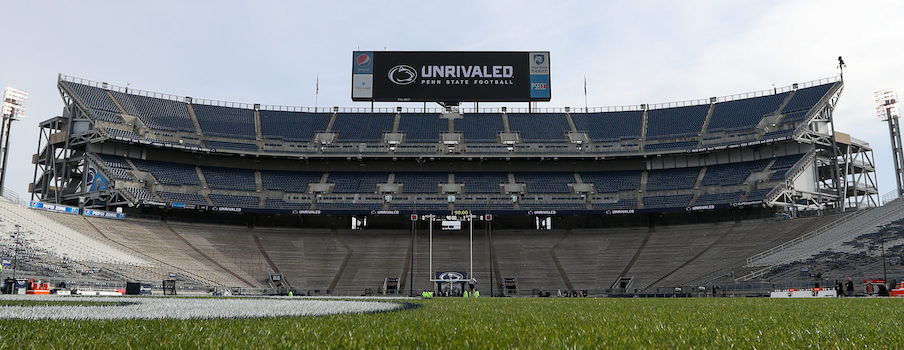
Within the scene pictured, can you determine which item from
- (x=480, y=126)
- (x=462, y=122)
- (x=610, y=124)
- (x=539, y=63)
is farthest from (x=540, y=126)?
(x=462, y=122)

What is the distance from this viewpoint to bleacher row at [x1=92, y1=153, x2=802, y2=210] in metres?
59.8

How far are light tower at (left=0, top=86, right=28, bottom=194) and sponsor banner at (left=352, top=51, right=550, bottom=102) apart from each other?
109ft

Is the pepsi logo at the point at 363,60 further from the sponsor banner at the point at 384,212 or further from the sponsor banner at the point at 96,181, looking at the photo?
the sponsor banner at the point at 96,181

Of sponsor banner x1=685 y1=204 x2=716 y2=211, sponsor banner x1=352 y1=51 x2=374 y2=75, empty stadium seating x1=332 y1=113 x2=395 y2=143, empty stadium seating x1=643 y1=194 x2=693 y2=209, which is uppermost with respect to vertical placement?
sponsor banner x1=352 y1=51 x2=374 y2=75

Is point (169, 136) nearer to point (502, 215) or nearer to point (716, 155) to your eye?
point (502, 215)

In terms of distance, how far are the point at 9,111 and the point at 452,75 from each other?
4508cm

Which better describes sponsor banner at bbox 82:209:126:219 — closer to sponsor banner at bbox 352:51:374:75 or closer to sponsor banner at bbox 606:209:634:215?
sponsor banner at bbox 352:51:374:75

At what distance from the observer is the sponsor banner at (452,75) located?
69.9 meters

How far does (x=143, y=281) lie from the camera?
43375mm

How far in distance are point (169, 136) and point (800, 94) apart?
6680cm

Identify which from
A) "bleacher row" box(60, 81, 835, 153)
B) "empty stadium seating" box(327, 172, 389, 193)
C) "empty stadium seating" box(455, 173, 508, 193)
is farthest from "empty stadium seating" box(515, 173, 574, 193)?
"empty stadium seating" box(327, 172, 389, 193)

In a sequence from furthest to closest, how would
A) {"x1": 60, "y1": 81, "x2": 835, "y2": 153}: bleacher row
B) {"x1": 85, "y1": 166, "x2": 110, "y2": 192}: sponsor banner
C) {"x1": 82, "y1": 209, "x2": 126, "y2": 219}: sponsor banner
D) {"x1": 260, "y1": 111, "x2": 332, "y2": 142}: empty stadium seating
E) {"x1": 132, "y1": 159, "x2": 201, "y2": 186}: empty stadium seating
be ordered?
{"x1": 260, "y1": 111, "x2": 332, "y2": 142}: empty stadium seating < {"x1": 60, "y1": 81, "x2": 835, "y2": 153}: bleacher row < {"x1": 132, "y1": 159, "x2": 201, "y2": 186}: empty stadium seating < {"x1": 85, "y1": 166, "x2": 110, "y2": 192}: sponsor banner < {"x1": 82, "y1": 209, "x2": 126, "y2": 219}: sponsor banner

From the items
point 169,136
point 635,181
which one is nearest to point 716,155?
point 635,181

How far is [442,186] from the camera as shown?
65.6 meters
